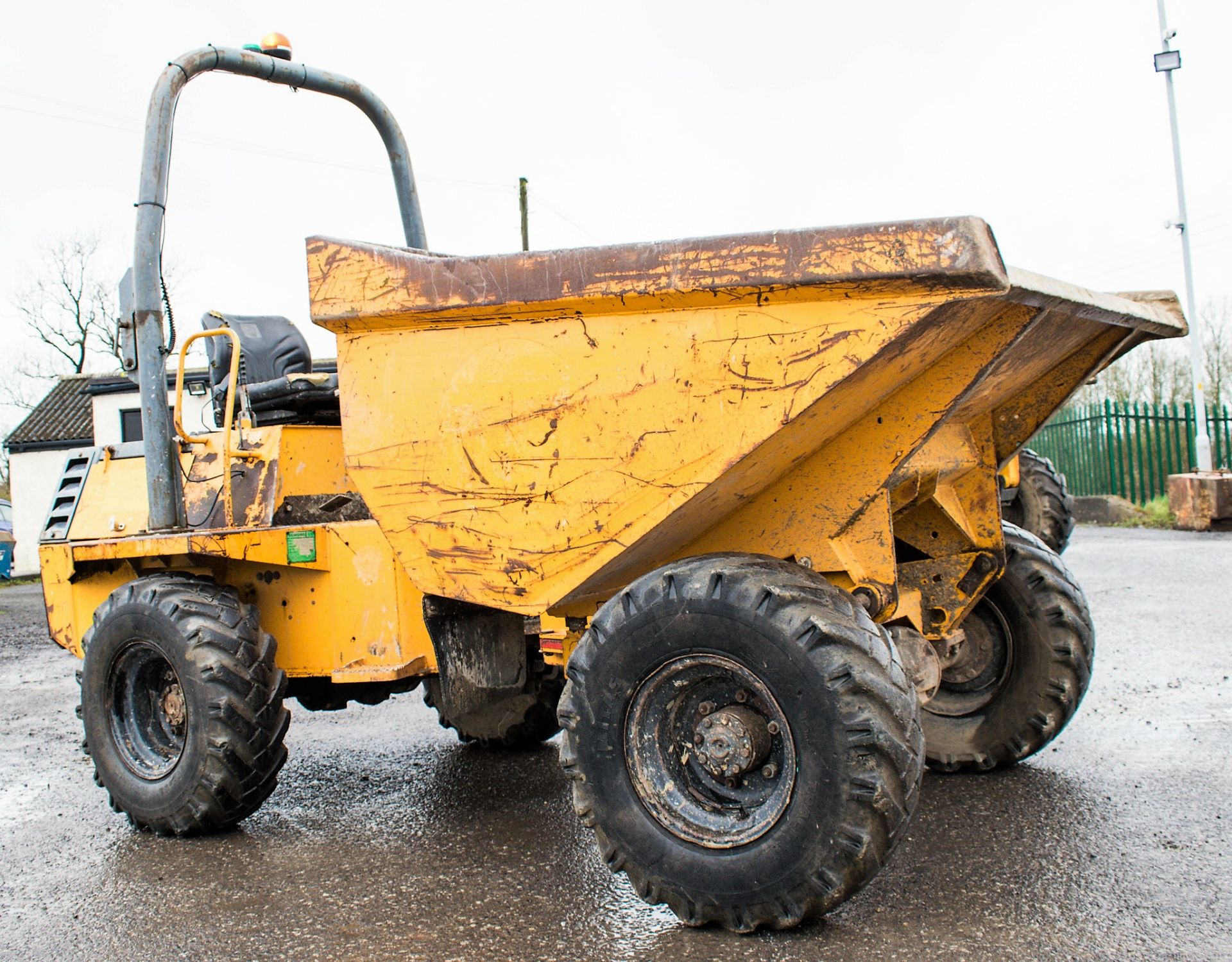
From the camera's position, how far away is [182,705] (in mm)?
4656

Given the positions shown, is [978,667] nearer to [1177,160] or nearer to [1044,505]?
[1044,505]

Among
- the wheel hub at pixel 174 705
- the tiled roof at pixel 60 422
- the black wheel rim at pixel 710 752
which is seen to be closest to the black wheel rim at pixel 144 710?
the wheel hub at pixel 174 705

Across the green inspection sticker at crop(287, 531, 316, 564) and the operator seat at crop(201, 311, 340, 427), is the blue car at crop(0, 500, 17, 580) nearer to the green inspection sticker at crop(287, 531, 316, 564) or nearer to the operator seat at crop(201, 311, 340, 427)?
the operator seat at crop(201, 311, 340, 427)

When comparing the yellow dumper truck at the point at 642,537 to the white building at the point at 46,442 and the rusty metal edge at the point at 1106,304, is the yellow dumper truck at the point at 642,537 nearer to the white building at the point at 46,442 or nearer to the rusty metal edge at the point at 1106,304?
the rusty metal edge at the point at 1106,304

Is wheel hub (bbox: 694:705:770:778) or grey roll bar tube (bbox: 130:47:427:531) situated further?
grey roll bar tube (bbox: 130:47:427:531)

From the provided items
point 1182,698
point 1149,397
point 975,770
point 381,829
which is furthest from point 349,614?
point 1149,397

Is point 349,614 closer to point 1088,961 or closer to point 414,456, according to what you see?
point 414,456

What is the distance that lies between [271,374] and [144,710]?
163cm

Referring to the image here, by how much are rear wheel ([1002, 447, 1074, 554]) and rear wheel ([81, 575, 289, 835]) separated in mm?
7230

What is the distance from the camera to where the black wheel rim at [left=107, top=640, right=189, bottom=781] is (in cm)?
465

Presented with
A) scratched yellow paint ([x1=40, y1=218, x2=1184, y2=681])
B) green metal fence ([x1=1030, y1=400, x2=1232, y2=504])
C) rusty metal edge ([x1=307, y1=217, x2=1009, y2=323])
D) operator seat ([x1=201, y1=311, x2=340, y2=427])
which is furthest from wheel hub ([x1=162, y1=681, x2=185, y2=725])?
green metal fence ([x1=1030, y1=400, x2=1232, y2=504])

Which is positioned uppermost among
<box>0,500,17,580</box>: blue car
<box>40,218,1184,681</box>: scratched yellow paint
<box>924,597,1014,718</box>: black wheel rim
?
<box>40,218,1184,681</box>: scratched yellow paint

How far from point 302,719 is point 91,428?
28.0 metres

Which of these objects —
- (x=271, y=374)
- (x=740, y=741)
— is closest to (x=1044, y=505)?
(x=271, y=374)
